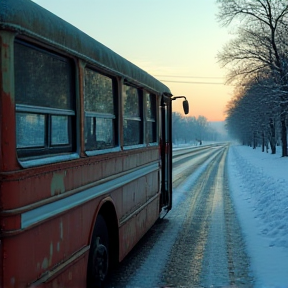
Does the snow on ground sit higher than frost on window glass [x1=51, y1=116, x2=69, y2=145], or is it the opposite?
frost on window glass [x1=51, y1=116, x2=69, y2=145]

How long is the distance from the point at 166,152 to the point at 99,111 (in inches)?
181

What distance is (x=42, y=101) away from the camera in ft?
10.9

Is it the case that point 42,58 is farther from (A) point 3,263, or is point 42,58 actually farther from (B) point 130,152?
(B) point 130,152

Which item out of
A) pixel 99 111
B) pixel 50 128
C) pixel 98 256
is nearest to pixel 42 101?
pixel 50 128

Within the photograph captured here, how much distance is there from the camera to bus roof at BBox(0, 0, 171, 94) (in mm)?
2789

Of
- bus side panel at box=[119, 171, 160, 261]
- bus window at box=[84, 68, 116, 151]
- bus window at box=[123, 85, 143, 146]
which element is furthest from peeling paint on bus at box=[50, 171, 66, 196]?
bus window at box=[123, 85, 143, 146]

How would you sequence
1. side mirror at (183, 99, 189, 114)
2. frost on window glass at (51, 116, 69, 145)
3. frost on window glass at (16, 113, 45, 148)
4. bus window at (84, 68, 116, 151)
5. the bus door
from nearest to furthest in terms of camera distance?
frost on window glass at (16, 113, 45, 148)
frost on window glass at (51, 116, 69, 145)
bus window at (84, 68, 116, 151)
the bus door
side mirror at (183, 99, 189, 114)

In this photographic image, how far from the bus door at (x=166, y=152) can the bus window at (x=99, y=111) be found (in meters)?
3.53

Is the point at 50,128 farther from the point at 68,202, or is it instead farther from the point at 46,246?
the point at 46,246

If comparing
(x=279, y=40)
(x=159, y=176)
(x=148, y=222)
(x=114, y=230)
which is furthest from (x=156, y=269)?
(x=279, y=40)

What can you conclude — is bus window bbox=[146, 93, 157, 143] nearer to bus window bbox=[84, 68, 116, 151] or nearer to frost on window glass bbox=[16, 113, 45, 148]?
bus window bbox=[84, 68, 116, 151]

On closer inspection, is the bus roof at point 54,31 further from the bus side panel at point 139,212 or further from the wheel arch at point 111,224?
the bus side panel at point 139,212

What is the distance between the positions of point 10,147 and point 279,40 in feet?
99.5

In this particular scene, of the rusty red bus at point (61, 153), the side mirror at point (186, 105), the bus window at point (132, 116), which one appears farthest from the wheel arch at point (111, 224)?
the side mirror at point (186, 105)
